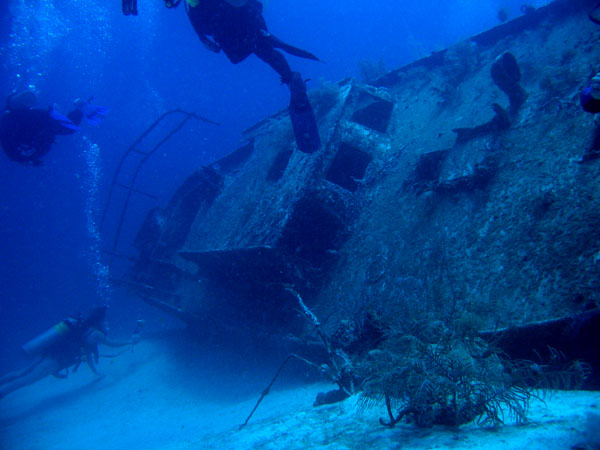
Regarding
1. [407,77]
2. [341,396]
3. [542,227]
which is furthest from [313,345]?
[407,77]

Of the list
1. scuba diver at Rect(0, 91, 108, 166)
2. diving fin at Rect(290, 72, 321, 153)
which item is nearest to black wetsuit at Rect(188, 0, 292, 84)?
diving fin at Rect(290, 72, 321, 153)

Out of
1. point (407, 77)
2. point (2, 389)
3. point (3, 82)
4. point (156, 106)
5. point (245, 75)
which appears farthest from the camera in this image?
point (156, 106)

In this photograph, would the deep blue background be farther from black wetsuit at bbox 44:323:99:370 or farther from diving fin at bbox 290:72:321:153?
diving fin at bbox 290:72:321:153

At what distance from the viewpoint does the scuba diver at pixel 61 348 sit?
951 cm

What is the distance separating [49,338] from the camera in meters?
9.68

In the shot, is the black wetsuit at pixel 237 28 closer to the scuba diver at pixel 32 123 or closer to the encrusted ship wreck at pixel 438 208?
the encrusted ship wreck at pixel 438 208

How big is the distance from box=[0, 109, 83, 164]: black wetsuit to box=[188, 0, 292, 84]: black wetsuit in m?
4.70

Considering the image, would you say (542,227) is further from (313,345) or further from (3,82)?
(3,82)

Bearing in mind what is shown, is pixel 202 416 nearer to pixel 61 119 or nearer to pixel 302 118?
pixel 302 118

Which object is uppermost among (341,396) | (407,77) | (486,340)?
(407,77)

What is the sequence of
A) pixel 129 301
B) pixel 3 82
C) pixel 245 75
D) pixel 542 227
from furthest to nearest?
pixel 245 75
pixel 3 82
pixel 129 301
pixel 542 227

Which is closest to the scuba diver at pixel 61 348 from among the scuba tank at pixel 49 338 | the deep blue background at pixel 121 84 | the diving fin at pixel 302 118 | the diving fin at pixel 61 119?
the scuba tank at pixel 49 338

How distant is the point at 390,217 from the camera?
15.1ft

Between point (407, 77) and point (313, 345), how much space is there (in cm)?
582
